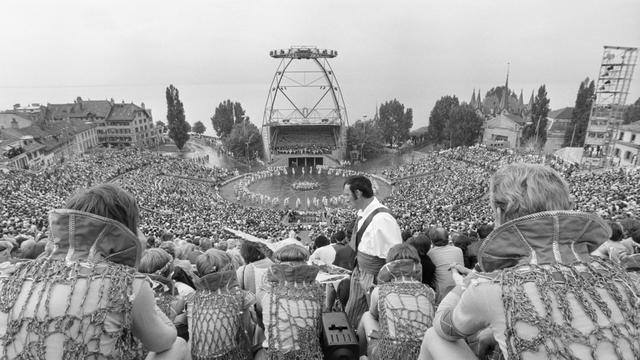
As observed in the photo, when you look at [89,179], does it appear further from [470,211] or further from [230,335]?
[230,335]

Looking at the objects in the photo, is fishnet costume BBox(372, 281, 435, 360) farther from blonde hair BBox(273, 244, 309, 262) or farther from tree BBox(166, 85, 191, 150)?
tree BBox(166, 85, 191, 150)

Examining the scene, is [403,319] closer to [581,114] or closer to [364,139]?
[364,139]

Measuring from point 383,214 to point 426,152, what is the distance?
5114cm

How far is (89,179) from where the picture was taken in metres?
26.2

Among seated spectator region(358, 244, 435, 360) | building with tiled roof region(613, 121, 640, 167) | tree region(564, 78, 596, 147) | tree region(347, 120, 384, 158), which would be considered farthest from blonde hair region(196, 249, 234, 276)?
tree region(564, 78, 596, 147)

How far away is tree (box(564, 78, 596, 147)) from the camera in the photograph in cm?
4038

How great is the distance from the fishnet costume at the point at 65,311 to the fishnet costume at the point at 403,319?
69.5 inches

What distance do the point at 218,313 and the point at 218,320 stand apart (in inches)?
2.1

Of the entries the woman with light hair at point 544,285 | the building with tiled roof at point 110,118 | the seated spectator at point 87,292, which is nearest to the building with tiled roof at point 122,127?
the building with tiled roof at point 110,118

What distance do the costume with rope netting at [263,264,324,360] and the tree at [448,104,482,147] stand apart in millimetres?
49216

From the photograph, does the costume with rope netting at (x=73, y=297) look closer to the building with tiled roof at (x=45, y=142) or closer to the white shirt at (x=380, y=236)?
the white shirt at (x=380, y=236)

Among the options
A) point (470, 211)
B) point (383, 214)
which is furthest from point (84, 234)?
point (470, 211)

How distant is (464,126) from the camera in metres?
47.4

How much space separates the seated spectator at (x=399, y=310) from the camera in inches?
102
